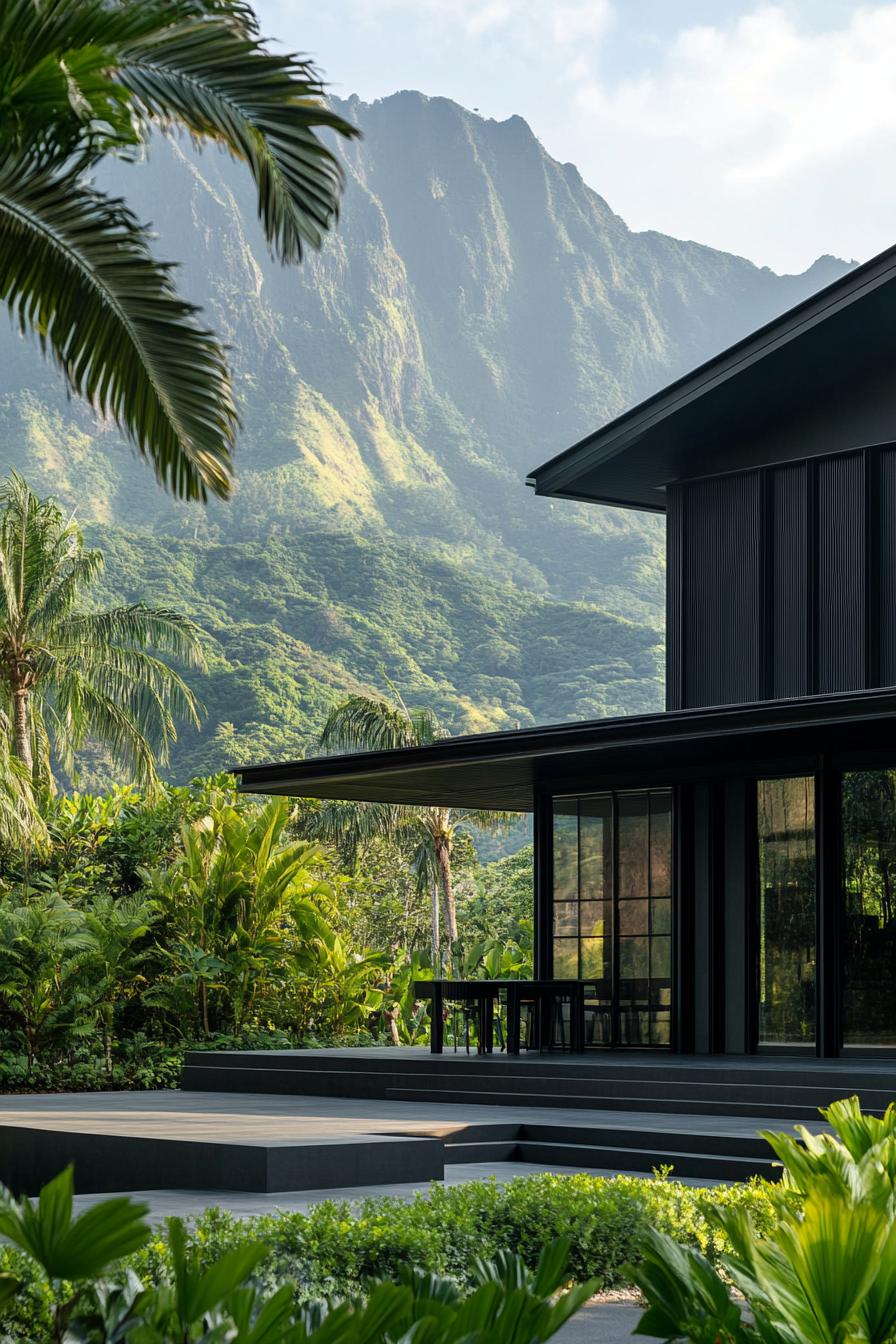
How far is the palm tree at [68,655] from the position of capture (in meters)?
20.9

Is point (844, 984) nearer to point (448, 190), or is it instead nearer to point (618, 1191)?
point (618, 1191)

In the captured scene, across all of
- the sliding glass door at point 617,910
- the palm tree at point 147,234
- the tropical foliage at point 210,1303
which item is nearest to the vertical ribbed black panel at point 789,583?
the sliding glass door at point 617,910

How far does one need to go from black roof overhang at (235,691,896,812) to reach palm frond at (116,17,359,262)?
6463 millimetres

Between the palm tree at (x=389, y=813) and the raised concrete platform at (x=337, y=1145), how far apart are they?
17207mm

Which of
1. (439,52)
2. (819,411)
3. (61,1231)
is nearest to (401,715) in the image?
(819,411)

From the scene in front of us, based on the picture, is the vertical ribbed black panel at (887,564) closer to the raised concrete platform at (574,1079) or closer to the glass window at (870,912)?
the glass window at (870,912)

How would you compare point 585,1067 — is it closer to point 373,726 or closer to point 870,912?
point 870,912

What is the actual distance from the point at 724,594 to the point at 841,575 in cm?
141

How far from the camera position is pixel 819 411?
15742 mm

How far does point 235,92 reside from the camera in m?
6.95

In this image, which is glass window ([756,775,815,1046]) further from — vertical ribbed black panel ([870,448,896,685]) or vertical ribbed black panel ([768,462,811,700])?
vertical ribbed black panel ([870,448,896,685])

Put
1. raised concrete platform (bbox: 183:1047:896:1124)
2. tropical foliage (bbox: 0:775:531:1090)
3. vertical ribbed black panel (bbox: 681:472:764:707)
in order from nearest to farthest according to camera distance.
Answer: raised concrete platform (bbox: 183:1047:896:1124)
vertical ribbed black panel (bbox: 681:472:764:707)
tropical foliage (bbox: 0:775:531:1090)

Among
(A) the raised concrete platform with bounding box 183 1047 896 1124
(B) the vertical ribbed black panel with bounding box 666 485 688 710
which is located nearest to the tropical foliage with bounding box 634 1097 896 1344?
(A) the raised concrete platform with bounding box 183 1047 896 1124

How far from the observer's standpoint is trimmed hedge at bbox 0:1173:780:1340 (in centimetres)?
601
